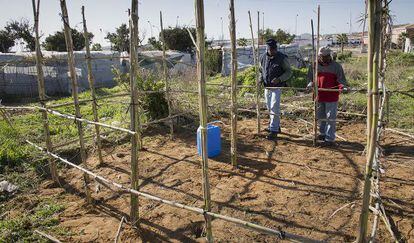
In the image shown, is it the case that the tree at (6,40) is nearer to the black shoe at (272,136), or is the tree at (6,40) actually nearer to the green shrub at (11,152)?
the green shrub at (11,152)

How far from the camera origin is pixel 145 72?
608cm

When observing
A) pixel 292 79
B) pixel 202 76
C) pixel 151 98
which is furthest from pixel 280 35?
pixel 202 76

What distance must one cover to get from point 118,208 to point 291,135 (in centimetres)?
321

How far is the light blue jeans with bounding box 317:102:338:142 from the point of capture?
4.72m

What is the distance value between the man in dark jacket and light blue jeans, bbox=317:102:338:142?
2.15 feet

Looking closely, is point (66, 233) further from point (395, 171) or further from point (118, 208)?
point (395, 171)

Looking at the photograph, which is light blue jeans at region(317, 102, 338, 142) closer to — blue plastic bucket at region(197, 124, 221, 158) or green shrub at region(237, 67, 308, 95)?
blue plastic bucket at region(197, 124, 221, 158)

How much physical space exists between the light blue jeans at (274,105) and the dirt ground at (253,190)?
0.27 metres

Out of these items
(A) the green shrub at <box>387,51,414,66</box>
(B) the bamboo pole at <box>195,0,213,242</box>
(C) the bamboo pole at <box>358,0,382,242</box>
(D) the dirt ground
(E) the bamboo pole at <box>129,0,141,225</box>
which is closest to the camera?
(C) the bamboo pole at <box>358,0,382,242</box>

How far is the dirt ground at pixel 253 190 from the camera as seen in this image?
9.30 feet

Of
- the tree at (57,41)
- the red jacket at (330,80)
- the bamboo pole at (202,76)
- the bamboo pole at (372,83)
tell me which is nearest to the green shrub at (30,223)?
the bamboo pole at (202,76)

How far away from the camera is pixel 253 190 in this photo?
3.54 m

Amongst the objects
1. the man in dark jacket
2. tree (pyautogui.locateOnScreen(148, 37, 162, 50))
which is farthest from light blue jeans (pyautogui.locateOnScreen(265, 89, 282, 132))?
tree (pyautogui.locateOnScreen(148, 37, 162, 50))

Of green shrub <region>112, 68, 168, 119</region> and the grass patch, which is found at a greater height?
green shrub <region>112, 68, 168, 119</region>
